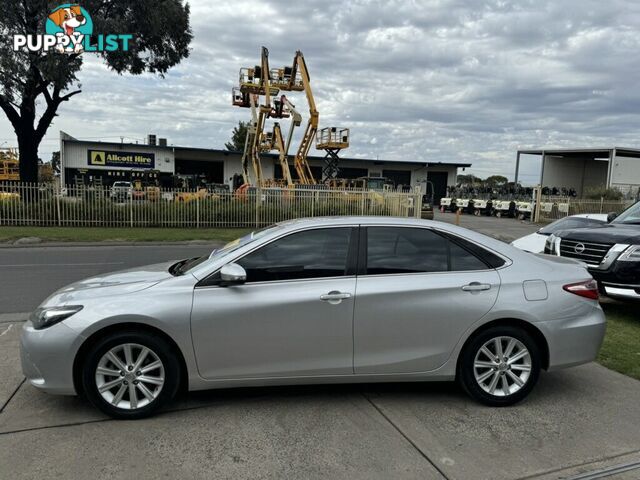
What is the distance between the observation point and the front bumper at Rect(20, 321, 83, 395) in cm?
350

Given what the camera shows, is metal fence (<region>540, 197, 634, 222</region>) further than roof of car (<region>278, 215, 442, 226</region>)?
Yes

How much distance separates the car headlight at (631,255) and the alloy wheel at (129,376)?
19.7 feet

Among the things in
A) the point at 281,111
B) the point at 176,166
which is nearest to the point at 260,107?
the point at 281,111

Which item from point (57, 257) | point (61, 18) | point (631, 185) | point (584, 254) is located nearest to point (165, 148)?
point (61, 18)

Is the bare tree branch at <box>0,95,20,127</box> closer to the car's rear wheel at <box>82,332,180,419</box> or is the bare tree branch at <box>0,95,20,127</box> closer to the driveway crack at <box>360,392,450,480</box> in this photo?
the car's rear wheel at <box>82,332,180,419</box>

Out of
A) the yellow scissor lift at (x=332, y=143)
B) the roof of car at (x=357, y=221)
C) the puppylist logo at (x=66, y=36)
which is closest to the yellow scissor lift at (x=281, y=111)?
the yellow scissor lift at (x=332, y=143)

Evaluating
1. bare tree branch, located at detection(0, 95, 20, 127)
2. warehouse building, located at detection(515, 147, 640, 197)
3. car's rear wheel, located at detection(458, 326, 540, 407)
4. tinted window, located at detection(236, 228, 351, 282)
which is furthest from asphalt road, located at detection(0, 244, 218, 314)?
warehouse building, located at detection(515, 147, 640, 197)

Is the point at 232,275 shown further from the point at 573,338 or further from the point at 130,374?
the point at 573,338

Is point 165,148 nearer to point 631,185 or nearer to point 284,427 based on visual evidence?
point 631,185

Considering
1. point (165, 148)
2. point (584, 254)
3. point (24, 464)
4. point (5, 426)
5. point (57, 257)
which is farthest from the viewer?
point (165, 148)

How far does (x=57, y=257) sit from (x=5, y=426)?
10.5 meters

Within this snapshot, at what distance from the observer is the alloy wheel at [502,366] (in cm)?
396

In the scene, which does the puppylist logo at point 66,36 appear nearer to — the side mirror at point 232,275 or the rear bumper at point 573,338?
the side mirror at point 232,275

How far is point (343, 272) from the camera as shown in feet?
12.8
